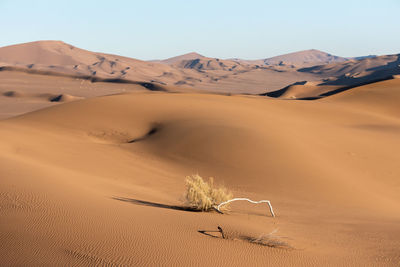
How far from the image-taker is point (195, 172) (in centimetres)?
1422

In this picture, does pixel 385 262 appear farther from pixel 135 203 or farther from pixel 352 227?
pixel 135 203

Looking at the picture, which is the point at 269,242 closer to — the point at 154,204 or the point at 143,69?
the point at 154,204

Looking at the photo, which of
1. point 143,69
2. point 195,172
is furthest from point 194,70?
point 195,172

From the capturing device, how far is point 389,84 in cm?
3934

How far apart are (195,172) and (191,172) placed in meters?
0.15

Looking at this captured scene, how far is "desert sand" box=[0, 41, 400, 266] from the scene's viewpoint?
5.72 meters

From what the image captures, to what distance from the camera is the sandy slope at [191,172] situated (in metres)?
5.72

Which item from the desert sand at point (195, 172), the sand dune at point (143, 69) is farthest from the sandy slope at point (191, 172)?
the sand dune at point (143, 69)

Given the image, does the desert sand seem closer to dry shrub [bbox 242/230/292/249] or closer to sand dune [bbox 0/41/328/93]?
dry shrub [bbox 242/230/292/249]

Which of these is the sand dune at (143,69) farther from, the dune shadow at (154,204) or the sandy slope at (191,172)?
the dune shadow at (154,204)

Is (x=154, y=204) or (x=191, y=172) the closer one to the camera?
(x=154, y=204)

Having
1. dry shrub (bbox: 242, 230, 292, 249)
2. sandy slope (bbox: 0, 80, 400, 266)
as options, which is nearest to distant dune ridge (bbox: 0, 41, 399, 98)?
sandy slope (bbox: 0, 80, 400, 266)

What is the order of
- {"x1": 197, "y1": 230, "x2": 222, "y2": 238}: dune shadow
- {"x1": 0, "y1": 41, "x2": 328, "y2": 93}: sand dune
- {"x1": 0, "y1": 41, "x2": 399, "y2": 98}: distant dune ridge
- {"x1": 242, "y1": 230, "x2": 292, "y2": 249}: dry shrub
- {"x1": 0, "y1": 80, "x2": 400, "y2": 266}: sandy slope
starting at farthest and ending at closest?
{"x1": 0, "y1": 41, "x2": 328, "y2": 93}: sand dune < {"x1": 0, "y1": 41, "x2": 399, "y2": 98}: distant dune ridge < {"x1": 197, "y1": 230, "x2": 222, "y2": 238}: dune shadow < {"x1": 242, "y1": 230, "x2": 292, "y2": 249}: dry shrub < {"x1": 0, "y1": 80, "x2": 400, "y2": 266}: sandy slope

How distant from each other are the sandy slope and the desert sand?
0.11 ft
